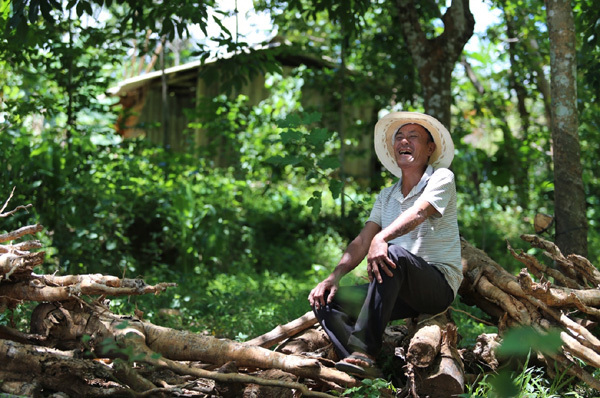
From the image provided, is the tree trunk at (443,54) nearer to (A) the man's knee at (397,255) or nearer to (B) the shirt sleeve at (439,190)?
(B) the shirt sleeve at (439,190)

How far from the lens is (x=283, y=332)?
3949mm

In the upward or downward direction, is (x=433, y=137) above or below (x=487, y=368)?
above

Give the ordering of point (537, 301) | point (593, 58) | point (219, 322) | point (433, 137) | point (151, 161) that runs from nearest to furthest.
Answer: point (537, 301) < point (433, 137) < point (219, 322) < point (593, 58) < point (151, 161)

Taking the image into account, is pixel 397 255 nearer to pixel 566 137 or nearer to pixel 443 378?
pixel 443 378

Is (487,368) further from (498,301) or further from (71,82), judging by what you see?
(71,82)

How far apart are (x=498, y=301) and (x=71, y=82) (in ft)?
18.4

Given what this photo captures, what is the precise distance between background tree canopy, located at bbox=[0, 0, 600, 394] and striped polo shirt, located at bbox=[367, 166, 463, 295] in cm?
103

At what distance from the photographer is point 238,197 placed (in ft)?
29.1

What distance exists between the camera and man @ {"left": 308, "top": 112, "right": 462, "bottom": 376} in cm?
352

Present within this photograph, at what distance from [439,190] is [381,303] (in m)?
0.72

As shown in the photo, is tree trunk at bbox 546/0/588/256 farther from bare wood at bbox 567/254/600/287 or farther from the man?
the man

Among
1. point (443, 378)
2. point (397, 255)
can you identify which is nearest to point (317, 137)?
point (397, 255)

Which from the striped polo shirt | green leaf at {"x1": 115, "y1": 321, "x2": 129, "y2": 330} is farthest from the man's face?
green leaf at {"x1": 115, "y1": 321, "x2": 129, "y2": 330}

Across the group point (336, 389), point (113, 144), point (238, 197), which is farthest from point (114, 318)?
point (238, 197)
